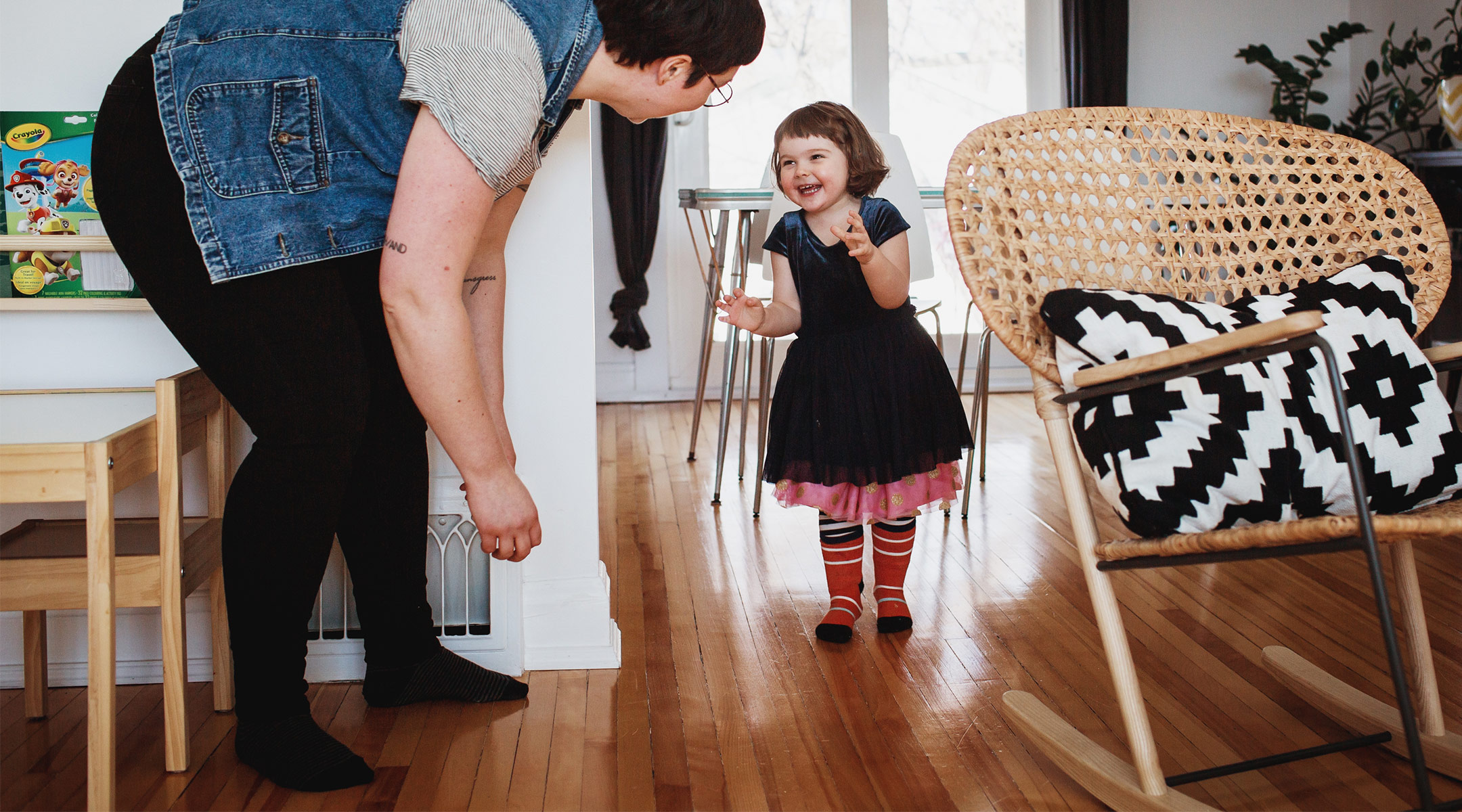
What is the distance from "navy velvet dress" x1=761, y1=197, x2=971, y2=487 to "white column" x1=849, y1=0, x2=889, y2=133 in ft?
8.10

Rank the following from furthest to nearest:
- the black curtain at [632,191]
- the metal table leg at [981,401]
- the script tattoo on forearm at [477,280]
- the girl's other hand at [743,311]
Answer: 1. the black curtain at [632,191]
2. the metal table leg at [981,401]
3. the girl's other hand at [743,311]
4. the script tattoo on forearm at [477,280]

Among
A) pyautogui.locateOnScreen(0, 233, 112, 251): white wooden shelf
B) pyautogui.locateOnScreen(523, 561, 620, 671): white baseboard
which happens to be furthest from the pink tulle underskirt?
pyautogui.locateOnScreen(0, 233, 112, 251): white wooden shelf

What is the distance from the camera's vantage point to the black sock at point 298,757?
1.18 meters

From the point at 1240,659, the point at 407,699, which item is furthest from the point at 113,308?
the point at 1240,659

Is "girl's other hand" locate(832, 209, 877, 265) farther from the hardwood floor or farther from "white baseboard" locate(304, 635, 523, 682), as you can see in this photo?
"white baseboard" locate(304, 635, 523, 682)

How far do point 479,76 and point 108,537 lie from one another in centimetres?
60

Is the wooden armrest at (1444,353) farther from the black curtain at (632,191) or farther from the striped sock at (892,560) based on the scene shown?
the black curtain at (632,191)

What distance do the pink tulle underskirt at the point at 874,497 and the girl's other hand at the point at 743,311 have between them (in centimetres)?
26

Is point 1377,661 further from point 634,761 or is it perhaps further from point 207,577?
point 207,577

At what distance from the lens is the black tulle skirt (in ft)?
5.52

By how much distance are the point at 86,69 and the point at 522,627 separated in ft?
3.08

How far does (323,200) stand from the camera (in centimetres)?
109

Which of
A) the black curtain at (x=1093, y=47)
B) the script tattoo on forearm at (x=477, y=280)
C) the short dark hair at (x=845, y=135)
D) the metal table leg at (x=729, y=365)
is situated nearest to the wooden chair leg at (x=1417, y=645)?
the short dark hair at (x=845, y=135)

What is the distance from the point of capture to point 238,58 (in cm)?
105
